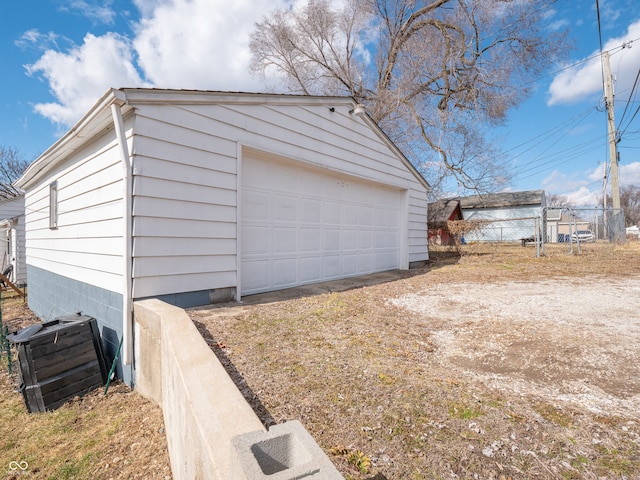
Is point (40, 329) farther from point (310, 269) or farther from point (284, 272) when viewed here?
A: point (310, 269)

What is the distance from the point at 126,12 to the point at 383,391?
11232 millimetres

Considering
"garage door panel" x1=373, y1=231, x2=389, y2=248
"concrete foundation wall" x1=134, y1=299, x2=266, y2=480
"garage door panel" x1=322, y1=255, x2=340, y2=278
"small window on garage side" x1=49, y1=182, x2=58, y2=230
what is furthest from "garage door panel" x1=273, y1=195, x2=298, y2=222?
"small window on garage side" x1=49, y1=182, x2=58, y2=230

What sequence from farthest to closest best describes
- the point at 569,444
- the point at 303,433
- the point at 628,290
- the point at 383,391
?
the point at 628,290
the point at 383,391
the point at 569,444
the point at 303,433

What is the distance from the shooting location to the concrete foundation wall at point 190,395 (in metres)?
1.32

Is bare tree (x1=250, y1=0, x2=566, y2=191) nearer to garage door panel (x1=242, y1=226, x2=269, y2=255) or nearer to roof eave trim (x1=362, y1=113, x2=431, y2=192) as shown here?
roof eave trim (x1=362, y1=113, x2=431, y2=192)

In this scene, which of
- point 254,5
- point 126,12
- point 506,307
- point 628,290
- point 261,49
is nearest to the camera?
point 506,307

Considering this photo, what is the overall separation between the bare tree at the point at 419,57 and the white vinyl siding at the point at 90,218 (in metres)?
12.8

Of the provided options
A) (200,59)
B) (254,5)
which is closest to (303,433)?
(200,59)

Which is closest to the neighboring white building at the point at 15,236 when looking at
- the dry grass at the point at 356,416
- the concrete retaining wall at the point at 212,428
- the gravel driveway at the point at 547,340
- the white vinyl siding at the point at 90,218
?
the white vinyl siding at the point at 90,218

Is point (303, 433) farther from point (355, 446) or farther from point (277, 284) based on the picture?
point (277, 284)

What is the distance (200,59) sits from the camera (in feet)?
36.1

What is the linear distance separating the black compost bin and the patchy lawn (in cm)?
131

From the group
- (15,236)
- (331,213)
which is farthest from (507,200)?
(15,236)

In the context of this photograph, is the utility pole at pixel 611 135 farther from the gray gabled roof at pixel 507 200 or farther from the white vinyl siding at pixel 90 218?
the white vinyl siding at pixel 90 218
